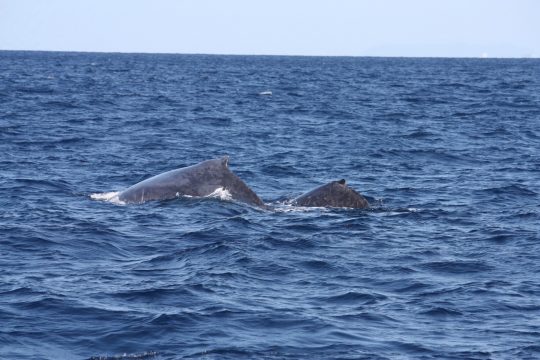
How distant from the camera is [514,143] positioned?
119 feet

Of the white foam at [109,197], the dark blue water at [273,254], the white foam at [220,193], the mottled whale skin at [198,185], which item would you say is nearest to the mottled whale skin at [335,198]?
the dark blue water at [273,254]

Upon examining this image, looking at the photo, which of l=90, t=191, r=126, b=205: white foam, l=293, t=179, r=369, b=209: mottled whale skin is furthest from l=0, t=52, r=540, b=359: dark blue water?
l=293, t=179, r=369, b=209: mottled whale skin

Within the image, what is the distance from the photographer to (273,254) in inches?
640

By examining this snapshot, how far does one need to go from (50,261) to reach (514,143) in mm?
24474

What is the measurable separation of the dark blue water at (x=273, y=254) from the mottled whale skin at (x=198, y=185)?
0.93ft

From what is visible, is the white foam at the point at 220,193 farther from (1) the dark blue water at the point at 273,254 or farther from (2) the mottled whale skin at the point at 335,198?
(2) the mottled whale skin at the point at 335,198

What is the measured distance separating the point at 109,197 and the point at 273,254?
6.28m

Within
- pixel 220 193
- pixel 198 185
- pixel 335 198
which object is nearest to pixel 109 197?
pixel 198 185

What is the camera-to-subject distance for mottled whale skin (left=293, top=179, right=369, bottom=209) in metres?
20.5

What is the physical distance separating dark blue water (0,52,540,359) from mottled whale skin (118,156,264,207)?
0.28 metres

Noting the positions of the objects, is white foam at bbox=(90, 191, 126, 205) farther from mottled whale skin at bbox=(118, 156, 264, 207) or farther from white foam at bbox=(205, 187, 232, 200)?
white foam at bbox=(205, 187, 232, 200)

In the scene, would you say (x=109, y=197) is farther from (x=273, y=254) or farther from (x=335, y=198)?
(x=273, y=254)

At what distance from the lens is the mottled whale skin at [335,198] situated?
20.5 metres

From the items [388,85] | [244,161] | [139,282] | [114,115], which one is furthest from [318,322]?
[388,85]
